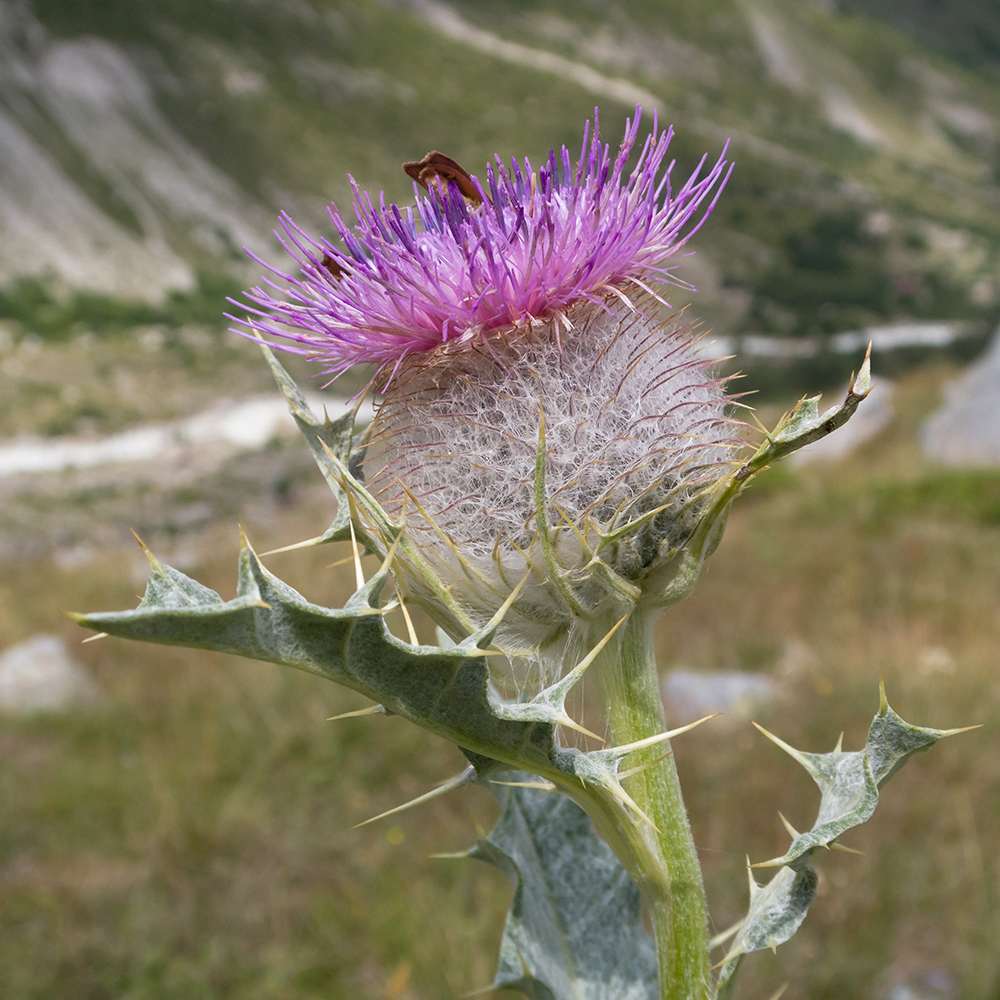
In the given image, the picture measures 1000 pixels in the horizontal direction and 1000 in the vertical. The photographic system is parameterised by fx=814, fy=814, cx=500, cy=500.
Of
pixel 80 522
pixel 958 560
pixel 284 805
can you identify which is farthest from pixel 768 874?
pixel 80 522

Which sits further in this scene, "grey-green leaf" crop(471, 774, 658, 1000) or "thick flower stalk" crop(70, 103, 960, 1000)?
"grey-green leaf" crop(471, 774, 658, 1000)

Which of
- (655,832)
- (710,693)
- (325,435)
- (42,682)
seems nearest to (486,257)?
(325,435)

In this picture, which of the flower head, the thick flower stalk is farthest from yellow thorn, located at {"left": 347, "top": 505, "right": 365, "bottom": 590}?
Answer: the flower head

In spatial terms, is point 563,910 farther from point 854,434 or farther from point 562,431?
point 854,434

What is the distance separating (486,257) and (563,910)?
1647 millimetres

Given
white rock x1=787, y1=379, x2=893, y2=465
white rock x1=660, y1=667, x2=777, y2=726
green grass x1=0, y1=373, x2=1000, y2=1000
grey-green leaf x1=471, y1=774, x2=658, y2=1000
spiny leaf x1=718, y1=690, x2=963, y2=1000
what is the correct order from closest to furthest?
1. spiny leaf x1=718, y1=690, x2=963, y2=1000
2. grey-green leaf x1=471, y1=774, x2=658, y2=1000
3. green grass x1=0, y1=373, x2=1000, y2=1000
4. white rock x1=660, y1=667, x2=777, y2=726
5. white rock x1=787, y1=379, x2=893, y2=465

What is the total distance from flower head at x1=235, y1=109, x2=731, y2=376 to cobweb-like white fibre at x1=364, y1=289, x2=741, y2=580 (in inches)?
2.6

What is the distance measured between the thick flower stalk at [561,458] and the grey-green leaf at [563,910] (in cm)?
1

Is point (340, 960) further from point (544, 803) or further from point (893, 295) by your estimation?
point (893, 295)

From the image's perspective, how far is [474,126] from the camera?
97.3m

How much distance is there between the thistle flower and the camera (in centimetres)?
175

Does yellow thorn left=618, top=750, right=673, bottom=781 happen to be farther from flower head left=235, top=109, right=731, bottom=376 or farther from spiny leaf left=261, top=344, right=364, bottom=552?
flower head left=235, top=109, right=731, bottom=376

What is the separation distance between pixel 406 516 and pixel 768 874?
5984 mm

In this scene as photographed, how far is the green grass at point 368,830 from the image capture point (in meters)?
5.30
